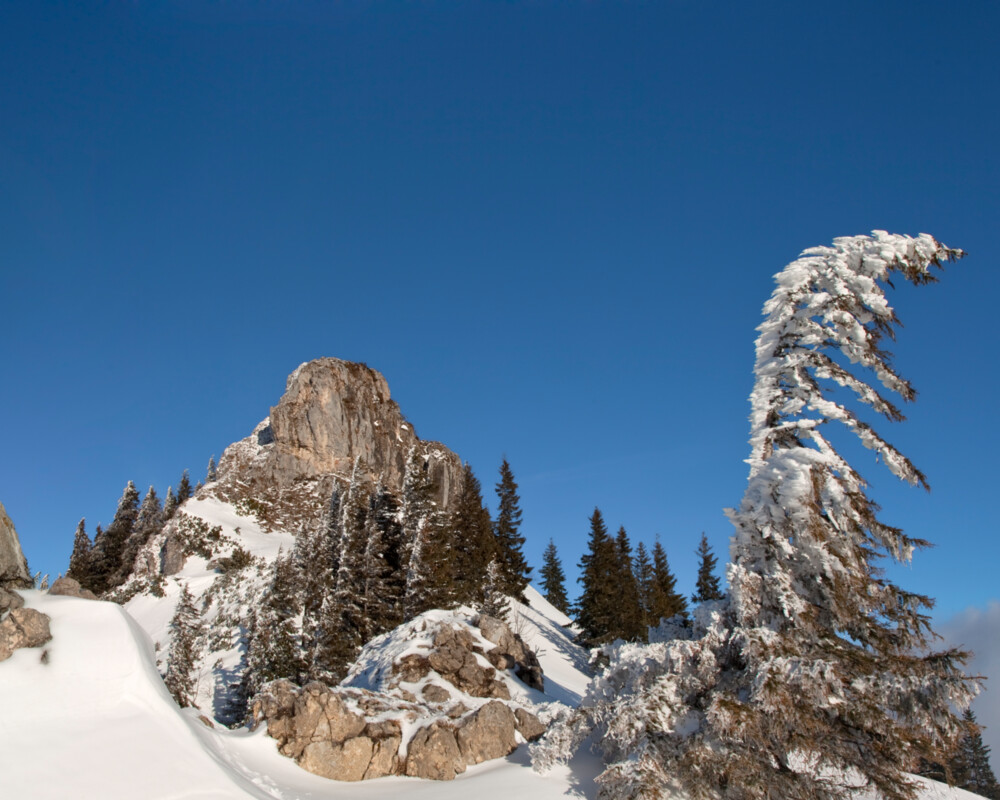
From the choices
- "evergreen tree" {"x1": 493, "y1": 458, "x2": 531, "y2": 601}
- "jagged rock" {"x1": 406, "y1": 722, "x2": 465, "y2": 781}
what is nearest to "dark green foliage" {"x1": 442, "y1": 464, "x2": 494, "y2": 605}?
"evergreen tree" {"x1": 493, "y1": 458, "x2": 531, "y2": 601}

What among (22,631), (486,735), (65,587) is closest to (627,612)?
(486,735)

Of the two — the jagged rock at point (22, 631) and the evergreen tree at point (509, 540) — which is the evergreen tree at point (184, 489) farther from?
the jagged rock at point (22, 631)

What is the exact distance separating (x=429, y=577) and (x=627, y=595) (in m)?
18.5

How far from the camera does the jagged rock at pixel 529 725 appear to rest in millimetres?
15312

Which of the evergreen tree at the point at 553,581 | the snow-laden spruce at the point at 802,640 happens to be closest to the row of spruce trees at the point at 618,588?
the evergreen tree at the point at 553,581

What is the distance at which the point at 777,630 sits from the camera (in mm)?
11172

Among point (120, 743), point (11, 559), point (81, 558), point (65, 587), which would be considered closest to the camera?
point (120, 743)

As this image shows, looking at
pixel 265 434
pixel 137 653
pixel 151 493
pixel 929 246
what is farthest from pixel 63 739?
pixel 265 434

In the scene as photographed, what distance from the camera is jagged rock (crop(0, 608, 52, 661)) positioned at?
9.45m

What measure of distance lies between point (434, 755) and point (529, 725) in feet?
9.57

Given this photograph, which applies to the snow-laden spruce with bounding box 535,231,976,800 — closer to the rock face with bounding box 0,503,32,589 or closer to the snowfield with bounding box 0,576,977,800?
the snowfield with bounding box 0,576,977,800

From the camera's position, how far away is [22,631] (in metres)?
9.62

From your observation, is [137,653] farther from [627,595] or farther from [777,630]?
[627,595]

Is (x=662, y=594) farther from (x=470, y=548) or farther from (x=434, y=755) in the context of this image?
(x=434, y=755)
